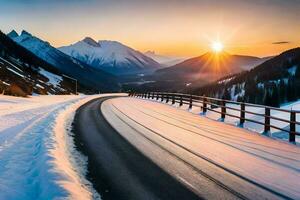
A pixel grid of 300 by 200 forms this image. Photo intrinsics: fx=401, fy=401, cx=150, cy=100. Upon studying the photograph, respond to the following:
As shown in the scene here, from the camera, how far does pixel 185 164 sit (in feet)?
31.1

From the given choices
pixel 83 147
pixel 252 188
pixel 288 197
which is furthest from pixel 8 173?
pixel 288 197

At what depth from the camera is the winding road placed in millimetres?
7242

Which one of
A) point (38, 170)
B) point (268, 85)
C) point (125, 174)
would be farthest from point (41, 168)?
point (268, 85)

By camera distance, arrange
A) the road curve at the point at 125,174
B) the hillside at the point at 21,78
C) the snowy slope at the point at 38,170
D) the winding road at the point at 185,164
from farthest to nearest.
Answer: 1. the hillside at the point at 21,78
2. the winding road at the point at 185,164
3. the road curve at the point at 125,174
4. the snowy slope at the point at 38,170

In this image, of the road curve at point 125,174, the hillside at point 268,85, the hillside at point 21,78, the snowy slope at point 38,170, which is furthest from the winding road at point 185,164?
the hillside at point 268,85

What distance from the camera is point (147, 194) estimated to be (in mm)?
7008

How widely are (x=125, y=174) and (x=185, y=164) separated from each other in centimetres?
169

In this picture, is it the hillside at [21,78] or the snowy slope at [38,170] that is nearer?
the snowy slope at [38,170]

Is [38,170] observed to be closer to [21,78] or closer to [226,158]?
[226,158]

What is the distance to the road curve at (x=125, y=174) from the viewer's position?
7.06 meters

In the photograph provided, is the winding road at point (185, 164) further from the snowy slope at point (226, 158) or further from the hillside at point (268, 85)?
the hillside at point (268, 85)

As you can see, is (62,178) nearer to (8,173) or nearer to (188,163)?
(8,173)

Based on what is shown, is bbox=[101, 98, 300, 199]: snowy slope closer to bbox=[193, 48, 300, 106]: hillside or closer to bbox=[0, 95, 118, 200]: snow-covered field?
bbox=[0, 95, 118, 200]: snow-covered field

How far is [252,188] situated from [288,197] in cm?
70
